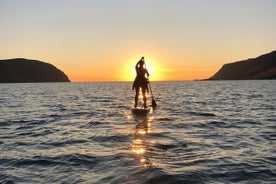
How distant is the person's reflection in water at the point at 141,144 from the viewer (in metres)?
8.53

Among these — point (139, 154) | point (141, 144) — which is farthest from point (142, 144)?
point (139, 154)

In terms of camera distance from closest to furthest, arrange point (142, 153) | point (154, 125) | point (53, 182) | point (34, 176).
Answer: point (53, 182)
point (34, 176)
point (142, 153)
point (154, 125)

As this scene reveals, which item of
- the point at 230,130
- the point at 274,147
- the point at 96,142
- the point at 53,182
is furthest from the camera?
the point at 230,130

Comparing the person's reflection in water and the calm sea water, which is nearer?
the calm sea water

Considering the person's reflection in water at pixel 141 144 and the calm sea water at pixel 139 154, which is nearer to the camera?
the calm sea water at pixel 139 154

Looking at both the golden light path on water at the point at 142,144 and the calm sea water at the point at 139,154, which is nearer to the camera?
the calm sea water at the point at 139,154

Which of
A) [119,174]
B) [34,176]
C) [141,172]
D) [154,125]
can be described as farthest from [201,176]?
[154,125]

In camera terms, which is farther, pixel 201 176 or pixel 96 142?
pixel 96 142

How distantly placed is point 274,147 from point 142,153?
14.0ft

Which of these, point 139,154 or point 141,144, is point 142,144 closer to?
point 141,144

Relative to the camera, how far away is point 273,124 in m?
15.9

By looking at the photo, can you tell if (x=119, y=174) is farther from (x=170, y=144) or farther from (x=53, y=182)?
(x=170, y=144)

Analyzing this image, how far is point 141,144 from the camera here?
10789 mm

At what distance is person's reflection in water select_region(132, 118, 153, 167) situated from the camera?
8528 mm
